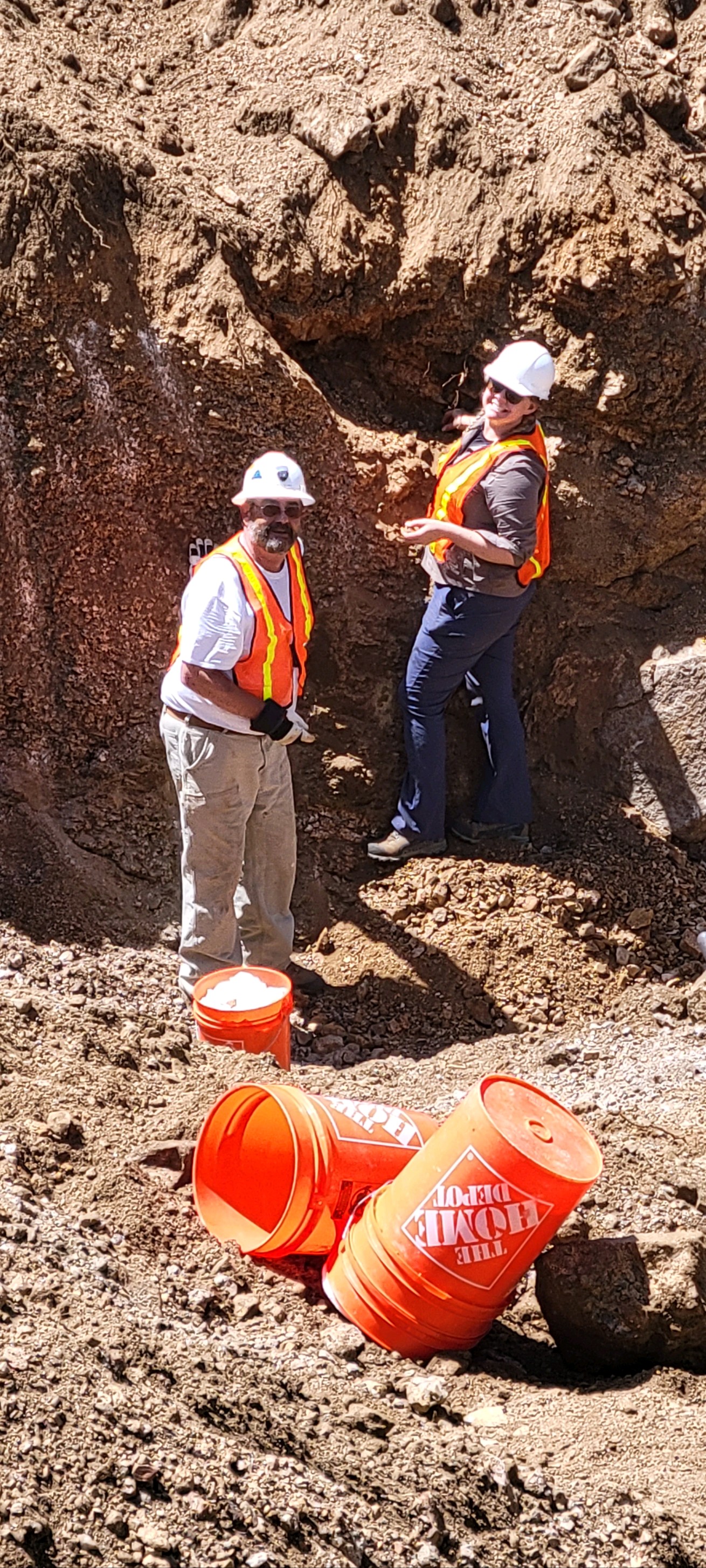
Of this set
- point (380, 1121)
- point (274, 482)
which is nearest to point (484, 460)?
point (274, 482)

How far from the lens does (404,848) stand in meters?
6.55

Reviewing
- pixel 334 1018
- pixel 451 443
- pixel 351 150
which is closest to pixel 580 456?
pixel 451 443

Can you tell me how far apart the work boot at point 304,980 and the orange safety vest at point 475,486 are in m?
1.87

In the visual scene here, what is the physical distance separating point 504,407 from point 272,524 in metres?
1.28

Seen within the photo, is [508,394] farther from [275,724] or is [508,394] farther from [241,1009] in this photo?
[241,1009]

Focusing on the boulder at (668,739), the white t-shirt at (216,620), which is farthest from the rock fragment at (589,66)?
the white t-shirt at (216,620)

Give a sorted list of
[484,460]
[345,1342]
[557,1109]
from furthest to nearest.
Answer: [484,460], [557,1109], [345,1342]

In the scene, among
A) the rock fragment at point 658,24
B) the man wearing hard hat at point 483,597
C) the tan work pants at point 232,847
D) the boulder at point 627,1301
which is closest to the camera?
the boulder at point 627,1301

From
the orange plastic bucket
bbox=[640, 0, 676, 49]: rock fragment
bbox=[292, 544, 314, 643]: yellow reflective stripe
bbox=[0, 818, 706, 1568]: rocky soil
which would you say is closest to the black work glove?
bbox=[292, 544, 314, 643]: yellow reflective stripe

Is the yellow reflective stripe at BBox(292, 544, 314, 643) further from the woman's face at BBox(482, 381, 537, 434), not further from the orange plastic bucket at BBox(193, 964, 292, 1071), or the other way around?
the orange plastic bucket at BBox(193, 964, 292, 1071)

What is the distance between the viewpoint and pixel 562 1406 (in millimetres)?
3436

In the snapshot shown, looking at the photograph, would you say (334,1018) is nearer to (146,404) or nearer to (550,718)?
(550,718)

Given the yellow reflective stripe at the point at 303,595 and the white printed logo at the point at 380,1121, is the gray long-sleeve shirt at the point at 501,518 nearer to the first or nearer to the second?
the yellow reflective stripe at the point at 303,595

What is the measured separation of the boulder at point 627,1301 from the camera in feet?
11.8
